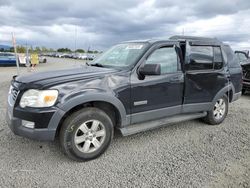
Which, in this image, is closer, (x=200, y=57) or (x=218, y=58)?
(x=200, y=57)

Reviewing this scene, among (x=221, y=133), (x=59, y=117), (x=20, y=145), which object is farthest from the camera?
→ (x=221, y=133)

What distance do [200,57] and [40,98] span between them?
3.11 m

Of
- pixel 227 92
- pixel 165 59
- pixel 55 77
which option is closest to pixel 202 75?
pixel 165 59

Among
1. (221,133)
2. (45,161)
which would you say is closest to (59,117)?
(45,161)

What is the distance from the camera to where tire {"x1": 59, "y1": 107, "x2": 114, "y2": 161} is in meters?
2.95

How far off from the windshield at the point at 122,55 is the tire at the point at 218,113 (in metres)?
2.17

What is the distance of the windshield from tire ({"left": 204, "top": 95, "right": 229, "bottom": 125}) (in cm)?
217

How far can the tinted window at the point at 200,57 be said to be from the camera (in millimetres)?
4102

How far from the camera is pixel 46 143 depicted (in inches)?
→ 144

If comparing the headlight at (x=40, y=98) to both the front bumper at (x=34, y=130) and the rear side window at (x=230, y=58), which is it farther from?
the rear side window at (x=230, y=58)

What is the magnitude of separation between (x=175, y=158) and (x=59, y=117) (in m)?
1.84

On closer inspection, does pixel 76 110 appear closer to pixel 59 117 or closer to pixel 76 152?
pixel 59 117

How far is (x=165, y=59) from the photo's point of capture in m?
3.82

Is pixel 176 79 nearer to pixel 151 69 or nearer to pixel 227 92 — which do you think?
pixel 151 69
